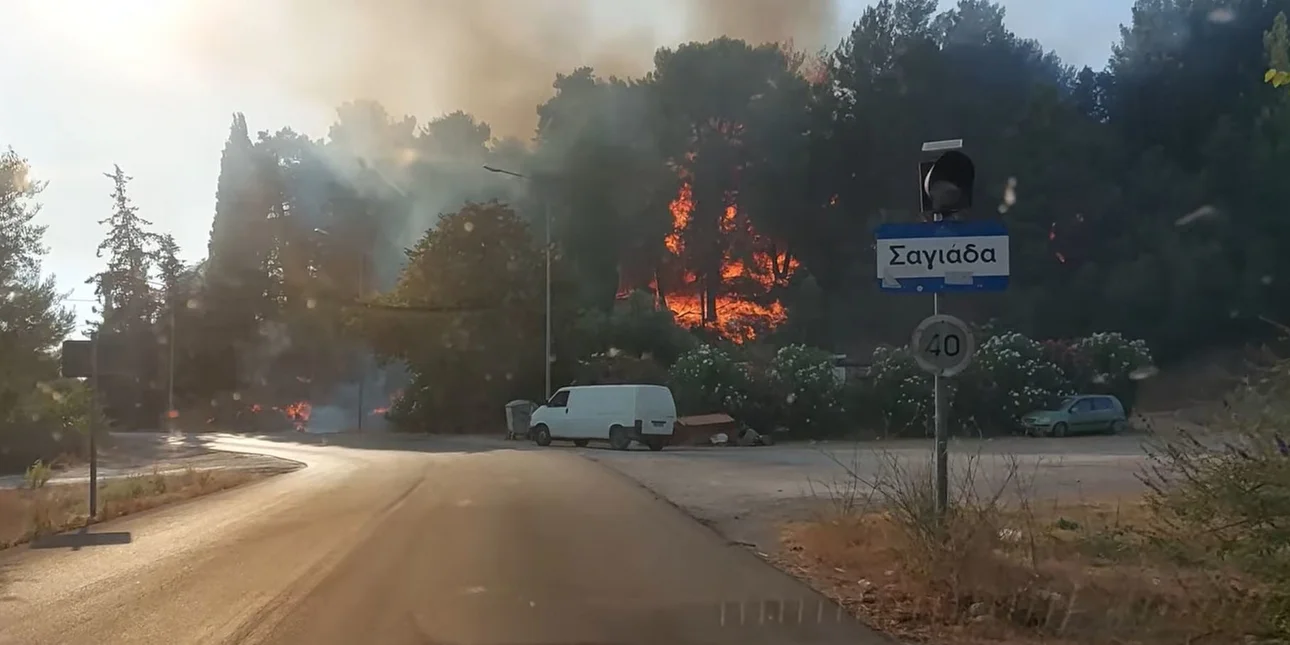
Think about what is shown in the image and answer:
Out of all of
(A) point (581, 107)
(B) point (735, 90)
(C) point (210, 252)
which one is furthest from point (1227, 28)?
(C) point (210, 252)

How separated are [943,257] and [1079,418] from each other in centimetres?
3286

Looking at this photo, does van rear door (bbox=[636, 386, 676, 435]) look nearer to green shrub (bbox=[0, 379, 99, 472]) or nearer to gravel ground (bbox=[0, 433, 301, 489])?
gravel ground (bbox=[0, 433, 301, 489])

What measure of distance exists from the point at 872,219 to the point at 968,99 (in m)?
7.07

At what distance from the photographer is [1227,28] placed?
57.4m

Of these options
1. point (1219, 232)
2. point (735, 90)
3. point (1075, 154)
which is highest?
point (735, 90)

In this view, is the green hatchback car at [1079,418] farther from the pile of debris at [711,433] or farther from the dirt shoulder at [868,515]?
the dirt shoulder at [868,515]

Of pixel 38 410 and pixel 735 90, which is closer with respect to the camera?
pixel 38 410

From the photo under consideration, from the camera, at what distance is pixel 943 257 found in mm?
9031

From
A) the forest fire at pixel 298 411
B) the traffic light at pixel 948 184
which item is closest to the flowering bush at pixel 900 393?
the traffic light at pixel 948 184

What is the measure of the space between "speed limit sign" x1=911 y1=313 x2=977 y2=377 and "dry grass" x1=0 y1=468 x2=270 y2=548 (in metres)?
10.6

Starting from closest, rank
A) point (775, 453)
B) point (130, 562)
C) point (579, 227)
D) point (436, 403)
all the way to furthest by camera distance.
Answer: point (130, 562)
point (775, 453)
point (436, 403)
point (579, 227)

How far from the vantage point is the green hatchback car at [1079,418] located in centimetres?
3919

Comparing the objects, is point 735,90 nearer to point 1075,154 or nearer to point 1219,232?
point 1075,154

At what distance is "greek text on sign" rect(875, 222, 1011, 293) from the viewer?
29.3 feet
